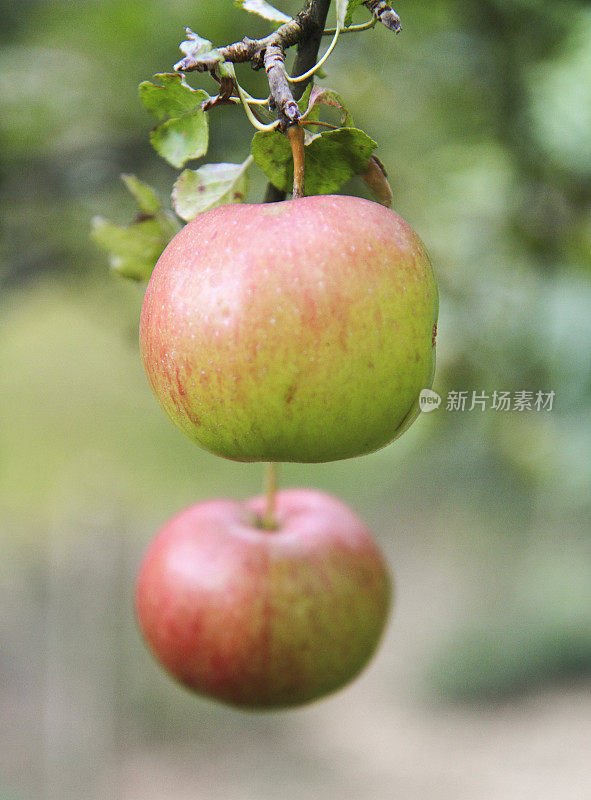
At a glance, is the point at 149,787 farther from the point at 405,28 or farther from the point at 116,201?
the point at 405,28

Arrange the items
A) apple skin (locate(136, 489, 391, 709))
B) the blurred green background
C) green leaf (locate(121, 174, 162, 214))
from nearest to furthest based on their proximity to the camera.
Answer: green leaf (locate(121, 174, 162, 214))
apple skin (locate(136, 489, 391, 709))
the blurred green background

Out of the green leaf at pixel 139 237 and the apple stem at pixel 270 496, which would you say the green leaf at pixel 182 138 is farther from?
the apple stem at pixel 270 496

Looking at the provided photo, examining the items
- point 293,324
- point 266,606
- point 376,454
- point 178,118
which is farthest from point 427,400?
point 376,454

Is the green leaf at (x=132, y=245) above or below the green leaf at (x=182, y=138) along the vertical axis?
below

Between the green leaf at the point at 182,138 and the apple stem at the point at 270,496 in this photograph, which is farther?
the apple stem at the point at 270,496

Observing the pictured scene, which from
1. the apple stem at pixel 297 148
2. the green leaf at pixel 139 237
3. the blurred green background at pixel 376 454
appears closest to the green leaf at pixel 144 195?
the green leaf at pixel 139 237

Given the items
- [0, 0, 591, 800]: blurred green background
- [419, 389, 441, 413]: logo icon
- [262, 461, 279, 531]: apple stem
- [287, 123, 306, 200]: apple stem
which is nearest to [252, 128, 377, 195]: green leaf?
[287, 123, 306, 200]: apple stem

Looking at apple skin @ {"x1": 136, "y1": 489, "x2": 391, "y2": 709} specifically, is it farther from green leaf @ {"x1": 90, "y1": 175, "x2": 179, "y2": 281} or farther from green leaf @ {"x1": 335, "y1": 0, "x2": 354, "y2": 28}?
green leaf @ {"x1": 335, "y1": 0, "x2": 354, "y2": 28}

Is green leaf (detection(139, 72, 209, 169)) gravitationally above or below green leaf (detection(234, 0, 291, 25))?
below
